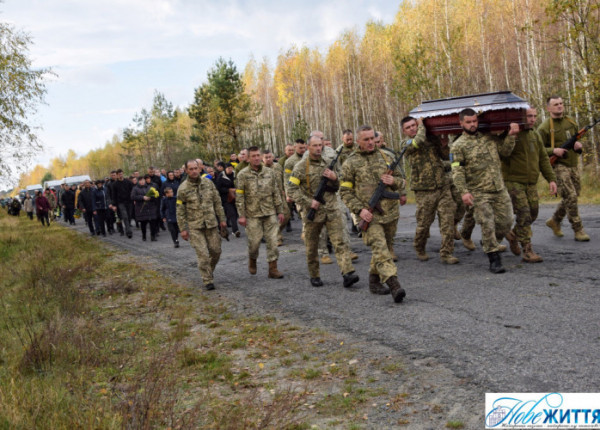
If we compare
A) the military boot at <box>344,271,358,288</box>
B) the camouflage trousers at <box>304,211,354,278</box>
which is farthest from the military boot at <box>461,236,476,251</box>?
the military boot at <box>344,271,358,288</box>

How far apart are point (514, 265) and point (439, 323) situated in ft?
9.19

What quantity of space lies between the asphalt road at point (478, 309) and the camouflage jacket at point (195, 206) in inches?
44.5

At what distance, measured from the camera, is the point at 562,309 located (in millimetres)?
5629

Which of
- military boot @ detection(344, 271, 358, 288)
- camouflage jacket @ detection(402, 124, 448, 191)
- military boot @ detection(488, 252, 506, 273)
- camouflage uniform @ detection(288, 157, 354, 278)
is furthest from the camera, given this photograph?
camouflage jacket @ detection(402, 124, 448, 191)

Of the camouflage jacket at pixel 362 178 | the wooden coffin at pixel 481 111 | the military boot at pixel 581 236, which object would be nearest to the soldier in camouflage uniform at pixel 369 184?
the camouflage jacket at pixel 362 178

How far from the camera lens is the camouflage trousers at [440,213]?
8.74 metres

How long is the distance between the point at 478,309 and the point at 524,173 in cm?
324

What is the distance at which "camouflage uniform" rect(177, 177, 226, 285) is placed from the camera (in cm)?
948

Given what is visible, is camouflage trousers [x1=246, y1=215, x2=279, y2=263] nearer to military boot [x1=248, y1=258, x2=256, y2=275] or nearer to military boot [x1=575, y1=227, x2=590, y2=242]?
military boot [x1=248, y1=258, x2=256, y2=275]

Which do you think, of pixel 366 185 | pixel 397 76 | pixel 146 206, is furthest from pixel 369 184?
pixel 397 76

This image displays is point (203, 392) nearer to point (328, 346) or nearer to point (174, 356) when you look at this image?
point (174, 356)

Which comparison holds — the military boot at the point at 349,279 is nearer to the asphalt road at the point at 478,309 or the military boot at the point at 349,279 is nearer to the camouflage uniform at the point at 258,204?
the asphalt road at the point at 478,309

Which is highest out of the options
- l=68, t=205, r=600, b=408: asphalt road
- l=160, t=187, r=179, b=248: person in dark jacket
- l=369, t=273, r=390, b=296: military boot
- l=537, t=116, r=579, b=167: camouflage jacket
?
l=537, t=116, r=579, b=167: camouflage jacket

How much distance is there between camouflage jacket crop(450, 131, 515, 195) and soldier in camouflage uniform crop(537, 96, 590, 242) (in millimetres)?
2076
